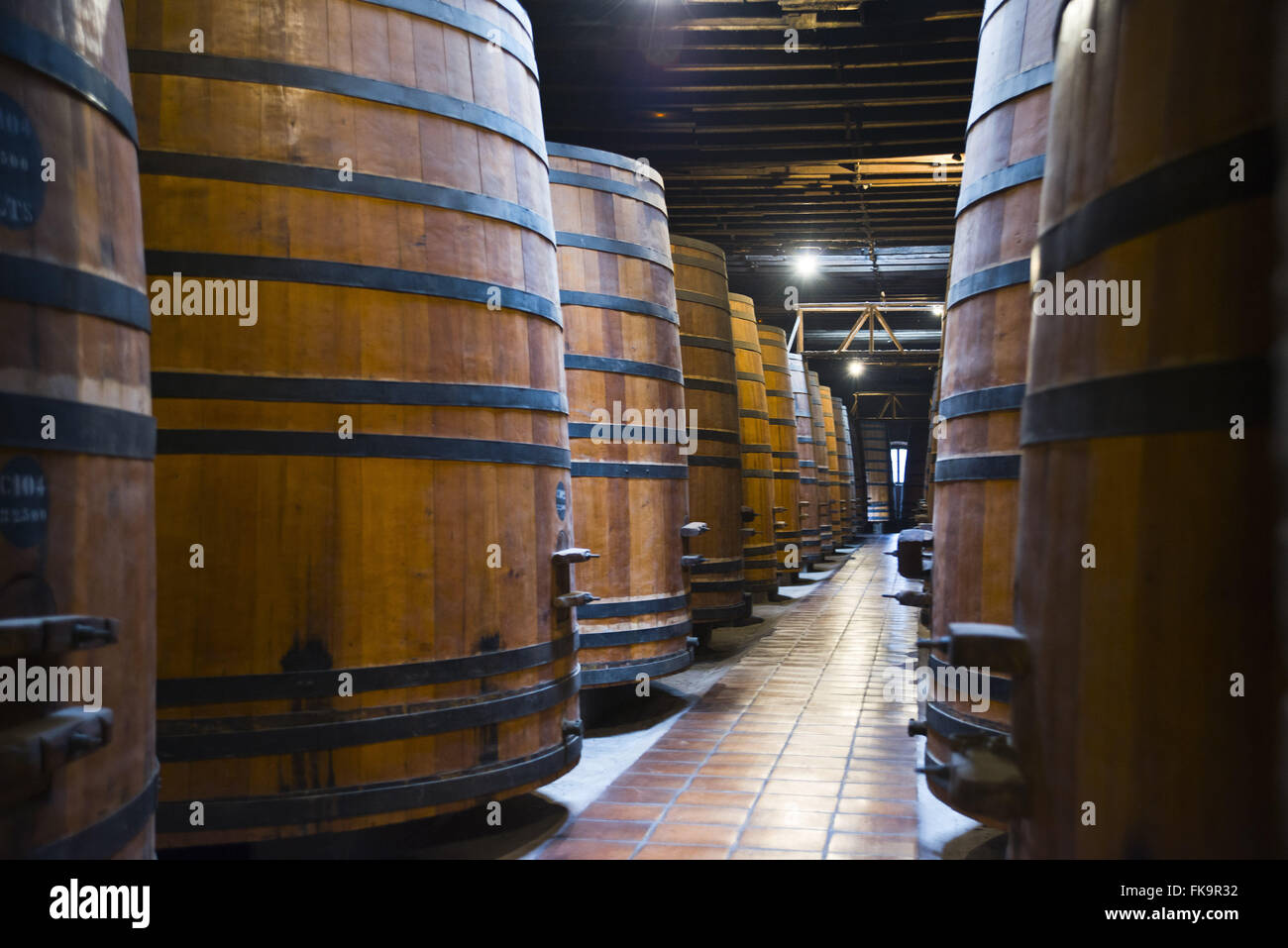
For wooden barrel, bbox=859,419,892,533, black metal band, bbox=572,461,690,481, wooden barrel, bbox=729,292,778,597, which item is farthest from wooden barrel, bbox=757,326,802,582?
wooden barrel, bbox=859,419,892,533

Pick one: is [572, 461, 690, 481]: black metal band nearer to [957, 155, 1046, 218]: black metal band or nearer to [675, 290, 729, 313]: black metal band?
[675, 290, 729, 313]: black metal band

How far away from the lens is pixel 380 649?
2688 millimetres

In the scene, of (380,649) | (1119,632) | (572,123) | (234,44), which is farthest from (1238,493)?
(572,123)

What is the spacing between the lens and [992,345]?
2748mm

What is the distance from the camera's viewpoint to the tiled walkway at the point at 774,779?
3.13m

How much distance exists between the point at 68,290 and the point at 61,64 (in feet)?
1.21

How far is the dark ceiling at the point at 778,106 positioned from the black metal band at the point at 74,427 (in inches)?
211

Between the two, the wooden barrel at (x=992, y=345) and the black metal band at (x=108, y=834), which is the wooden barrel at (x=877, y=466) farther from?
the black metal band at (x=108, y=834)

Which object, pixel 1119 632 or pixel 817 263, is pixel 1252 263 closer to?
pixel 1119 632

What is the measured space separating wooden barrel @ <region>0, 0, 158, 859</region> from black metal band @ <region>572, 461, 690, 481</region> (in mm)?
2829

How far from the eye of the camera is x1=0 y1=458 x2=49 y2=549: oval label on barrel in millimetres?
1353

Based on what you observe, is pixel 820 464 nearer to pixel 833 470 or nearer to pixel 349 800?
pixel 833 470

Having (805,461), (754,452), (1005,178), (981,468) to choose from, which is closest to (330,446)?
(981,468)
